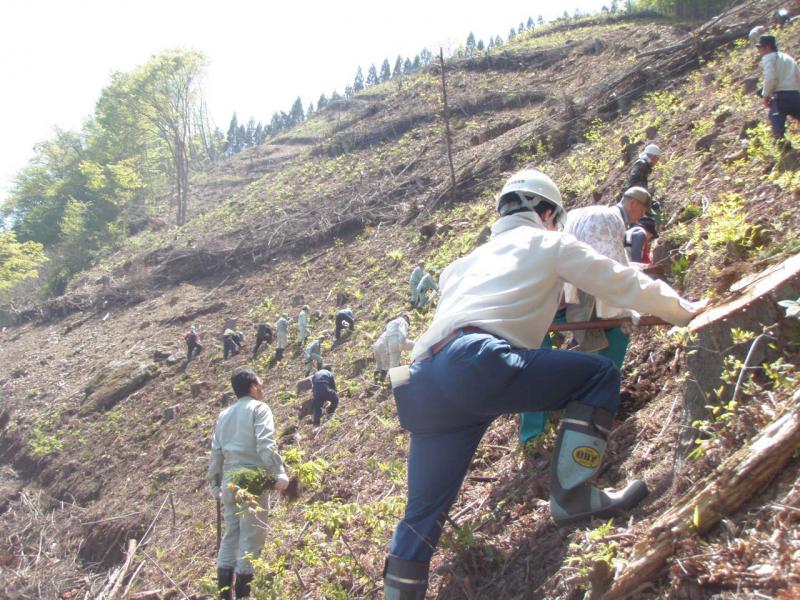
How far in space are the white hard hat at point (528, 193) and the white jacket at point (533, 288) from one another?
265mm

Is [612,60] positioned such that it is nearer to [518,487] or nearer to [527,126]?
[527,126]

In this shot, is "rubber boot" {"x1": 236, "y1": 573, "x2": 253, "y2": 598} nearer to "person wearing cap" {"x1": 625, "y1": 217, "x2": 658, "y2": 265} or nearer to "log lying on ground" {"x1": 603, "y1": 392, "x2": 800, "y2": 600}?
"log lying on ground" {"x1": 603, "y1": 392, "x2": 800, "y2": 600}

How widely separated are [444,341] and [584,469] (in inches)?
32.4

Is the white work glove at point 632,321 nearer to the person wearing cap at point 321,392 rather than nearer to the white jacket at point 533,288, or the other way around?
the white jacket at point 533,288

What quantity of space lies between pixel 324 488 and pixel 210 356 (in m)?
12.0

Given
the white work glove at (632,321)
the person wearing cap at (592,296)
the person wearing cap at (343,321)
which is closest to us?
the white work glove at (632,321)

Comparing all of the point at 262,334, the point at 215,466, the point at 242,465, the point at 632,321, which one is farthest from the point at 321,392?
the point at 632,321

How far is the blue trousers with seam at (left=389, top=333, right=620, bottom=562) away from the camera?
2.51 meters

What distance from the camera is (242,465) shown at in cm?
468

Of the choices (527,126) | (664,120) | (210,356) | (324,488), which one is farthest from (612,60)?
(324,488)

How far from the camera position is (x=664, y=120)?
1116cm

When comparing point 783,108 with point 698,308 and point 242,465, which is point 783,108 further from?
point 242,465

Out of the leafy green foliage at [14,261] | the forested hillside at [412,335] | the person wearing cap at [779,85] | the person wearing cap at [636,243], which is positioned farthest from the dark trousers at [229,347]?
the leafy green foliage at [14,261]

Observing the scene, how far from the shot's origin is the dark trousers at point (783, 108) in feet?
19.7
